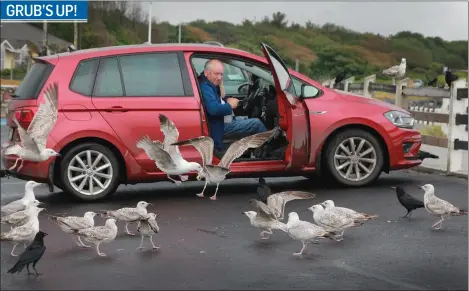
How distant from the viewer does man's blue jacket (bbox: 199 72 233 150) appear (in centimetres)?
970

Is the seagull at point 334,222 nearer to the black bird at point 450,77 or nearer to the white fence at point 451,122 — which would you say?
the white fence at point 451,122

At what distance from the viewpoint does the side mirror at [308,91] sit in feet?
33.8

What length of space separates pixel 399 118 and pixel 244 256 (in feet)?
15.3

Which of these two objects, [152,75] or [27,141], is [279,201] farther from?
[27,141]

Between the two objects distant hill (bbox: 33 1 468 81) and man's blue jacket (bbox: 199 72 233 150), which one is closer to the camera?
man's blue jacket (bbox: 199 72 233 150)

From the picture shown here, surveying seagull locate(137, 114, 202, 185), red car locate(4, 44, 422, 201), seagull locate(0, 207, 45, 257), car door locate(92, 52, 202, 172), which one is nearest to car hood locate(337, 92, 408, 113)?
red car locate(4, 44, 422, 201)

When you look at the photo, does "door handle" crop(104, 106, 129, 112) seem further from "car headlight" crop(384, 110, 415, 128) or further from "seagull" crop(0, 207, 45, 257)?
"car headlight" crop(384, 110, 415, 128)

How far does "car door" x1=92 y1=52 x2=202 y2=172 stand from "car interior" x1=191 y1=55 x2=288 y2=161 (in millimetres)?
347

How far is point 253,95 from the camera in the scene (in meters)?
10.8

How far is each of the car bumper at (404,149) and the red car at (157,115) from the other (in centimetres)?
4

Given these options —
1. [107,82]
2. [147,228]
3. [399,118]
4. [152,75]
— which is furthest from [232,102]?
[147,228]

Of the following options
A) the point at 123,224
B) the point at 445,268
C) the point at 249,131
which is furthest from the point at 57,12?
the point at 445,268

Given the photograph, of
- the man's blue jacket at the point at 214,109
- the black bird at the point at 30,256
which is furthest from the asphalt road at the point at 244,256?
the man's blue jacket at the point at 214,109

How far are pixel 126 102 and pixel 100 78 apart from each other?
0.43 meters
